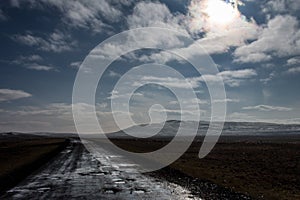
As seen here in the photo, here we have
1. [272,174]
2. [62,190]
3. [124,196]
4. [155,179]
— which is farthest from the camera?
[272,174]

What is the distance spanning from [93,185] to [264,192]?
7684 mm

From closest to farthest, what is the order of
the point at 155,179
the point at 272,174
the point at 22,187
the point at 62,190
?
the point at 62,190 → the point at 22,187 → the point at 155,179 → the point at 272,174

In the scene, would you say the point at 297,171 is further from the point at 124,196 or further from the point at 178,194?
the point at 124,196

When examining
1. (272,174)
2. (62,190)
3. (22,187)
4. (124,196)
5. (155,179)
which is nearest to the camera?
(124,196)

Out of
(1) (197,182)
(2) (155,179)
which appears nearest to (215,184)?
(1) (197,182)

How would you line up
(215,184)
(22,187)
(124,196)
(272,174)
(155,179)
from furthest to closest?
(272,174) → (155,179) → (215,184) → (22,187) → (124,196)

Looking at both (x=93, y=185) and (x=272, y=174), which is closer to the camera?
(x=93, y=185)

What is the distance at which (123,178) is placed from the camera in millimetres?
16219

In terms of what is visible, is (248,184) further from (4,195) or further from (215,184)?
(4,195)

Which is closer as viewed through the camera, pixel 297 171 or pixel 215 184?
pixel 215 184

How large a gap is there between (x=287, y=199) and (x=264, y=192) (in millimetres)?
1444

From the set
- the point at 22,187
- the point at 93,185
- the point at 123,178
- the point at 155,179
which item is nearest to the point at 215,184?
the point at 155,179

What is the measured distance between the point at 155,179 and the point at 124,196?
455cm

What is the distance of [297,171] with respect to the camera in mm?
21062
